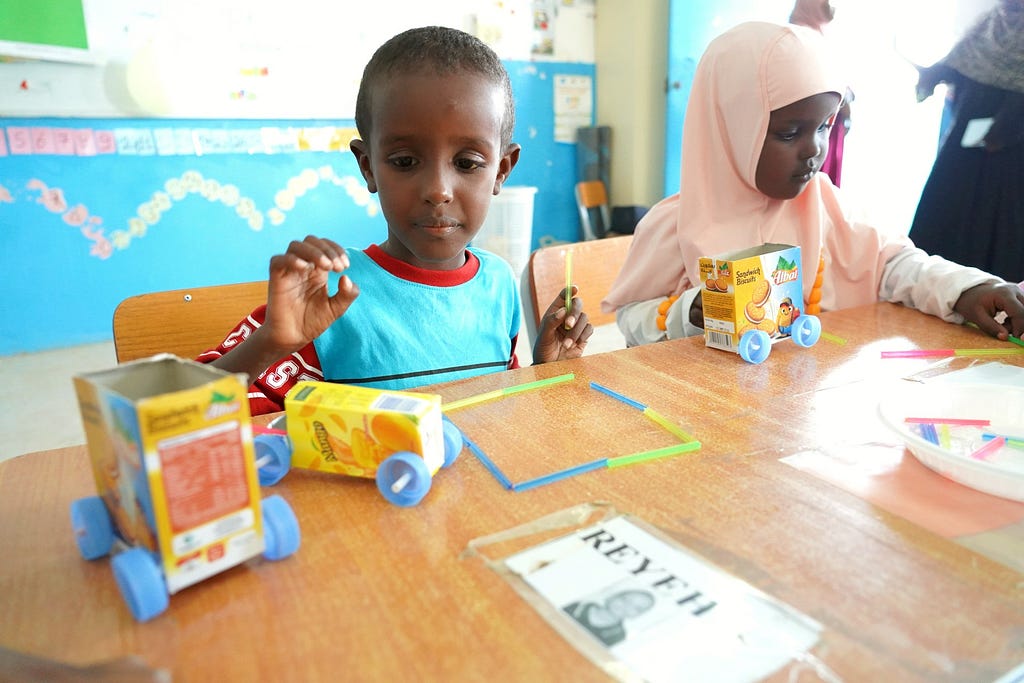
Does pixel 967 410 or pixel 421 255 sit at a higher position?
pixel 421 255

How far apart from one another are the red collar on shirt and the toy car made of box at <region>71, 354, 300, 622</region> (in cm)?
57

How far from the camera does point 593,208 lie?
411 centimetres

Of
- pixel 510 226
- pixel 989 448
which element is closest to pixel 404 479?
pixel 989 448

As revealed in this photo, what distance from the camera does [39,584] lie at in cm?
45

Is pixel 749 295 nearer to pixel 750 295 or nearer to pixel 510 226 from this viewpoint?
pixel 750 295

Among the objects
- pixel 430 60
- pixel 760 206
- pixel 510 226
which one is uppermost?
pixel 430 60

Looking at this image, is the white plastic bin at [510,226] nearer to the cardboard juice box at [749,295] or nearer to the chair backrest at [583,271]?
the chair backrest at [583,271]

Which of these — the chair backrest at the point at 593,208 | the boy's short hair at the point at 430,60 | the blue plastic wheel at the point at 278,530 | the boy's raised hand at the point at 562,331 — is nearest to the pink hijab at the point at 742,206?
the boy's raised hand at the point at 562,331

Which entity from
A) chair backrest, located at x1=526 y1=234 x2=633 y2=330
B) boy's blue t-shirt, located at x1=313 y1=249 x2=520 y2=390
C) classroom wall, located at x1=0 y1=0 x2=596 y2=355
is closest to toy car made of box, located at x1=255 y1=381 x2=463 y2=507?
boy's blue t-shirt, located at x1=313 y1=249 x2=520 y2=390

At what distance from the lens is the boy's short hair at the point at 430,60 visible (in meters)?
0.89

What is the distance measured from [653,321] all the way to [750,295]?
0.38 m

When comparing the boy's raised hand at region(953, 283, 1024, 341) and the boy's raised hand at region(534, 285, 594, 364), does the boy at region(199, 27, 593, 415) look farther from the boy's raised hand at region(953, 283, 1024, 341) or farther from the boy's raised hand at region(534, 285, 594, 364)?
the boy's raised hand at region(953, 283, 1024, 341)

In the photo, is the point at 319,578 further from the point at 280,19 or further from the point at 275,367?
the point at 280,19

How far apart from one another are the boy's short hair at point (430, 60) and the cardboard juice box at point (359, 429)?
0.50m
